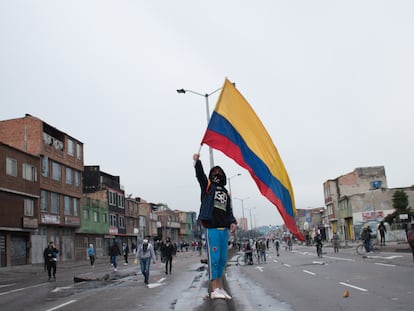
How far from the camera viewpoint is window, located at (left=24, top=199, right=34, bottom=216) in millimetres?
42056

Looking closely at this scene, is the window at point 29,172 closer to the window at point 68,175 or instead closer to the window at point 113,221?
the window at point 68,175

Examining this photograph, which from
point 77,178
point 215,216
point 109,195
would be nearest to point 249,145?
point 215,216

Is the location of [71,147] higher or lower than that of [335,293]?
higher

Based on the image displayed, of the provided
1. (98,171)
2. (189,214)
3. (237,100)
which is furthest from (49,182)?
(189,214)

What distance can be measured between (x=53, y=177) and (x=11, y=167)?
357 inches

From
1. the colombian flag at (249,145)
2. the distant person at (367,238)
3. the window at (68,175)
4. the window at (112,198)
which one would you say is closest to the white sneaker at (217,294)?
the colombian flag at (249,145)

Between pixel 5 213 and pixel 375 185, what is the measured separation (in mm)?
53537

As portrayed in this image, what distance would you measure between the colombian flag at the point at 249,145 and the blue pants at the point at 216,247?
57.3 inches

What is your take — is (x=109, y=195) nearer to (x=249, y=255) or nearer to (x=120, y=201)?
(x=120, y=201)

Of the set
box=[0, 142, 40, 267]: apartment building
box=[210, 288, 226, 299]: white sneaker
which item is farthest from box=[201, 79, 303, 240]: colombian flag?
box=[0, 142, 40, 267]: apartment building

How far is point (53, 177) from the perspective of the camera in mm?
49188

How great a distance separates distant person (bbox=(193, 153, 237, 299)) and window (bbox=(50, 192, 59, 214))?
44034mm

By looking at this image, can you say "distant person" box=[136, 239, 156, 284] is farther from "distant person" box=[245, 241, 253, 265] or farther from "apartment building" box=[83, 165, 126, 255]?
"apartment building" box=[83, 165, 126, 255]

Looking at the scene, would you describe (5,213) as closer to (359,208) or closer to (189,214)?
(359,208)
